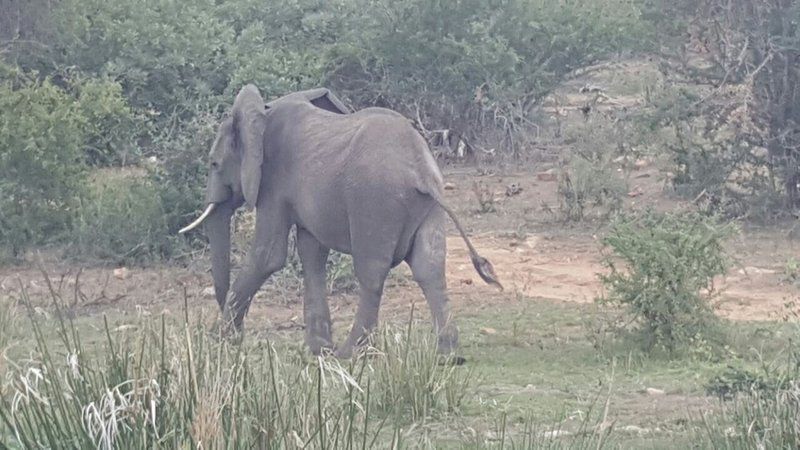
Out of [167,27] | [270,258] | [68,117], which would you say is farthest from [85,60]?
[270,258]

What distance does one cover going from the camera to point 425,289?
28.3ft

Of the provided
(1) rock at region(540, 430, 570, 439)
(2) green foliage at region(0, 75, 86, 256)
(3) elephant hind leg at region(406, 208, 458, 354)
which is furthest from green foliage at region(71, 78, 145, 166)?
(1) rock at region(540, 430, 570, 439)

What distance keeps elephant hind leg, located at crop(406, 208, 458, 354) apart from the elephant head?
1122 mm

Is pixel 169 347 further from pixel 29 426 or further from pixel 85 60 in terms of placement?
pixel 85 60

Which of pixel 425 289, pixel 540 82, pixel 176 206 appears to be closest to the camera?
pixel 425 289

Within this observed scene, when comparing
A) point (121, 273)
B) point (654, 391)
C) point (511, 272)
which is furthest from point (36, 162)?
point (654, 391)

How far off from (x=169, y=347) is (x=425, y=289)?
11.9 ft

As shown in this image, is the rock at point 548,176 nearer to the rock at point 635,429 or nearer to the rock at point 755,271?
the rock at point 755,271

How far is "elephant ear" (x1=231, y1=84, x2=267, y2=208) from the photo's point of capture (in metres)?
9.09

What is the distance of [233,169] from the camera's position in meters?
9.46

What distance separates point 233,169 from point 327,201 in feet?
2.89

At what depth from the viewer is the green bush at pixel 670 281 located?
865 centimetres

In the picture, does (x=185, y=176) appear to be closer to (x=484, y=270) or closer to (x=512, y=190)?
(x=484, y=270)

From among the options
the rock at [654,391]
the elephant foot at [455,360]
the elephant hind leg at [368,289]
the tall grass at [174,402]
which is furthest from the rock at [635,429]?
the elephant hind leg at [368,289]
